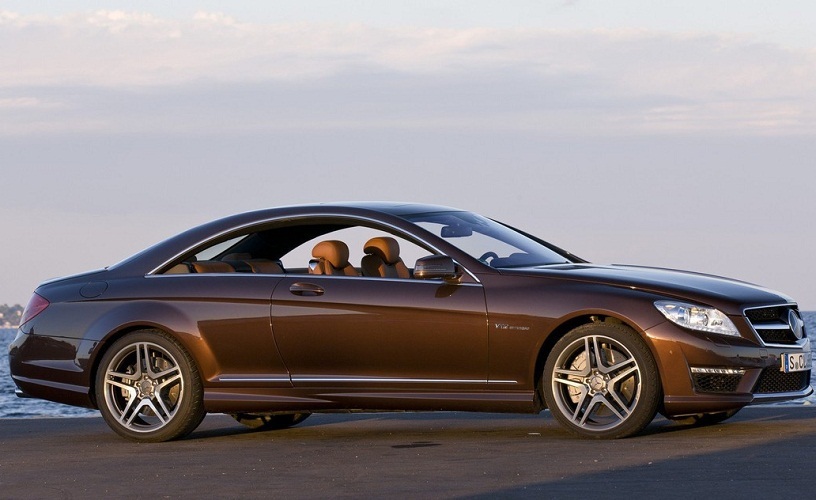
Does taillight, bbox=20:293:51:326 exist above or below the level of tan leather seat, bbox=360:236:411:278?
below

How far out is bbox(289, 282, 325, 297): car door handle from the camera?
10.1 metres

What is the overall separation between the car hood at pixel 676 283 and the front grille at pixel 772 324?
0.18 ft

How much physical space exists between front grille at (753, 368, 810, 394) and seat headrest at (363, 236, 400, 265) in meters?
2.73

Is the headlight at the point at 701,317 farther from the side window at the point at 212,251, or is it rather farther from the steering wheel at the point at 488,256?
the side window at the point at 212,251

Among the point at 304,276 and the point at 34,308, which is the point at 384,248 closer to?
the point at 304,276

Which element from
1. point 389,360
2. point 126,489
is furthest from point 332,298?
point 126,489

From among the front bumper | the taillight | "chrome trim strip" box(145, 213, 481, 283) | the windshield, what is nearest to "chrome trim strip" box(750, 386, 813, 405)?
the front bumper

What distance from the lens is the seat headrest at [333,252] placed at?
10453 millimetres

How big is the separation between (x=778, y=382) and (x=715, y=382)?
481mm

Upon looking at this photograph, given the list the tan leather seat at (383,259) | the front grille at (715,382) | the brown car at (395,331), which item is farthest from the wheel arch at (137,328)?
the front grille at (715,382)

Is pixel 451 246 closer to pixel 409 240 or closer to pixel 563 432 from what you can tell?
pixel 409 240

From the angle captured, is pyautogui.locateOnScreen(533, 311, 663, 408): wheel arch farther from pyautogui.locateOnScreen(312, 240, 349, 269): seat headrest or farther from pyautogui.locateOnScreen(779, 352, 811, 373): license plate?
pyautogui.locateOnScreen(312, 240, 349, 269): seat headrest

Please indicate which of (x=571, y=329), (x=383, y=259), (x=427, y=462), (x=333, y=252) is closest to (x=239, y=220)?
(x=333, y=252)

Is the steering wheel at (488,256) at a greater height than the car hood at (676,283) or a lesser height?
greater
